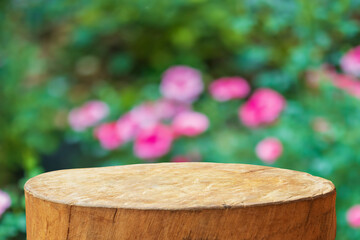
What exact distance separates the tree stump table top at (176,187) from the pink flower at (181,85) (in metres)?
1.68

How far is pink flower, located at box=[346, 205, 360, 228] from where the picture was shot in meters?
2.26

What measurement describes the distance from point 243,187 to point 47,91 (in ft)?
8.72

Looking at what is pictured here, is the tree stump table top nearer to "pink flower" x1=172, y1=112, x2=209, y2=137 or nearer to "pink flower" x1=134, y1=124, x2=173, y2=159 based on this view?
"pink flower" x1=134, y1=124, x2=173, y2=159

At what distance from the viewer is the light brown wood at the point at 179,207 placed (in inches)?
42.7

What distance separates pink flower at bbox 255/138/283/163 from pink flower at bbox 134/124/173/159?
44 cm

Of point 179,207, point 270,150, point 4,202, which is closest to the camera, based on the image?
point 179,207

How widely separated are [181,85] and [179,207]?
216 cm

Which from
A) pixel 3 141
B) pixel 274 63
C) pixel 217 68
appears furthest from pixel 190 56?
pixel 3 141

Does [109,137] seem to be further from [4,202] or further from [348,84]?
[348,84]

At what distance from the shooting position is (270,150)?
8.59 feet

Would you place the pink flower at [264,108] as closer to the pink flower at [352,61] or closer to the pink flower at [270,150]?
the pink flower at [270,150]

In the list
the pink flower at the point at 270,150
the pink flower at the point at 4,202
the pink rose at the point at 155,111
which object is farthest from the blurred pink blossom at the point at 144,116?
the pink flower at the point at 4,202

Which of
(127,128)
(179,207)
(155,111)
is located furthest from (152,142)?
(179,207)

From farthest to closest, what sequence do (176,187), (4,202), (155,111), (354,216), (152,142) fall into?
(155,111) < (152,142) < (354,216) < (4,202) < (176,187)
